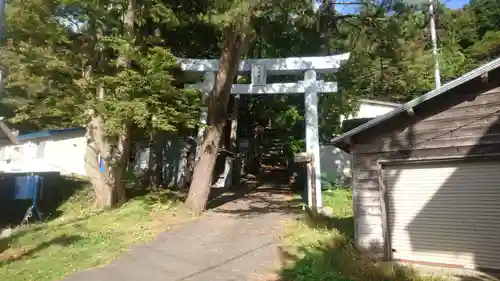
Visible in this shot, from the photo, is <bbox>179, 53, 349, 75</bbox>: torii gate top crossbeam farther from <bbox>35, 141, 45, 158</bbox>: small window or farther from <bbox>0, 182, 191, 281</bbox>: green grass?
<bbox>35, 141, 45, 158</bbox>: small window

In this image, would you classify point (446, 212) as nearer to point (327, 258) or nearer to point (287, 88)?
point (327, 258)

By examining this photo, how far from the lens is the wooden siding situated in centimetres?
786

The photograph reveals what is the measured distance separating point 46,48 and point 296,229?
33.0ft

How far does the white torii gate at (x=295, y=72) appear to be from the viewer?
560 inches

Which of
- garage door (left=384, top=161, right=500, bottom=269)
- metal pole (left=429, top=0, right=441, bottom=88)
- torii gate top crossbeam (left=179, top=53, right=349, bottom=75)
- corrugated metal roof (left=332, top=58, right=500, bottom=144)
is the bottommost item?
garage door (left=384, top=161, right=500, bottom=269)

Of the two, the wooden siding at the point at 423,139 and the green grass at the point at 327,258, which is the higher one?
the wooden siding at the point at 423,139

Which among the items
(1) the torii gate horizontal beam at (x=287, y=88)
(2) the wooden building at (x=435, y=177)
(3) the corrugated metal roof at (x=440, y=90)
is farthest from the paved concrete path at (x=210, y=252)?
(1) the torii gate horizontal beam at (x=287, y=88)

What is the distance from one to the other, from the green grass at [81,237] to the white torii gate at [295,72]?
3.98 m

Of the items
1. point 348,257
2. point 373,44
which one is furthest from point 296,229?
point 373,44

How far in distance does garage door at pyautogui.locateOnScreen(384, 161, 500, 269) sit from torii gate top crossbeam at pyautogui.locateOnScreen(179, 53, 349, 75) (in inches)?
244

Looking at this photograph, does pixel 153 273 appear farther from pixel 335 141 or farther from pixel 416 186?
pixel 416 186

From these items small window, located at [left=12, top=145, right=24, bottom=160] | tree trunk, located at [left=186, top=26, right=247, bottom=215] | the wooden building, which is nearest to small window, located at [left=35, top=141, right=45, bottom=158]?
small window, located at [left=12, top=145, right=24, bottom=160]

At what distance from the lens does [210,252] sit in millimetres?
9172

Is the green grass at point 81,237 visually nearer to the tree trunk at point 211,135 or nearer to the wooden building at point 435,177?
the tree trunk at point 211,135
